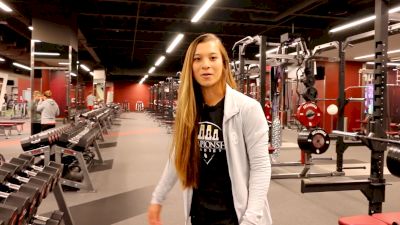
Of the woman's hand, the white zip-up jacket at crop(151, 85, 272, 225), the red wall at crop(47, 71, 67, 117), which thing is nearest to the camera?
the white zip-up jacket at crop(151, 85, 272, 225)

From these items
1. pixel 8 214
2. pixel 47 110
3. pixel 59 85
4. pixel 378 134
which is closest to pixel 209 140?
pixel 8 214

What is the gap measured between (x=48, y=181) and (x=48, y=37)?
6.82 m

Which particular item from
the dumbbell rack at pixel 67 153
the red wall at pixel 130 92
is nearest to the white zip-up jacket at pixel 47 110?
the dumbbell rack at pixel 67 153

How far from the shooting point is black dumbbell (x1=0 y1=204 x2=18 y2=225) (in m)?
1.73

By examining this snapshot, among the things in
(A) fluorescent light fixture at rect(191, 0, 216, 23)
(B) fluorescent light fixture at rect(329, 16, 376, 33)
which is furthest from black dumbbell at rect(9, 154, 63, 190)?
(B) fluorescent light fixture at rect(329, 16, 376, 33)

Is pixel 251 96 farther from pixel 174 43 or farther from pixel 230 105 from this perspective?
pixel 230 105

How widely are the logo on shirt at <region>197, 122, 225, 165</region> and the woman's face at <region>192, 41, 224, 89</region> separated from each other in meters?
0.17

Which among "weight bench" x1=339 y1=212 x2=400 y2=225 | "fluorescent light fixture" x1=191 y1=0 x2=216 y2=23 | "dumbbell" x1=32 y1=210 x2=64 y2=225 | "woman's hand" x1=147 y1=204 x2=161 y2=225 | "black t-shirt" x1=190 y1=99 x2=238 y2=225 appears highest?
"fluorescent light fixture" x1=191 y1=0 x2=216 y2=23

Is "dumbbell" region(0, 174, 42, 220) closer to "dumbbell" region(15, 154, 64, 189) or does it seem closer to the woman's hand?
"dumbbell" region(15, 154, 64, 189)

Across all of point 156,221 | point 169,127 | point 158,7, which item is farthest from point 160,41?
point 156,221

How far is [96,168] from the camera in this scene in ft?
22.1

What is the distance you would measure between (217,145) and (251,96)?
873 cm

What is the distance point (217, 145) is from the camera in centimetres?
149

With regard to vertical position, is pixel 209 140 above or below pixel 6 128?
above
